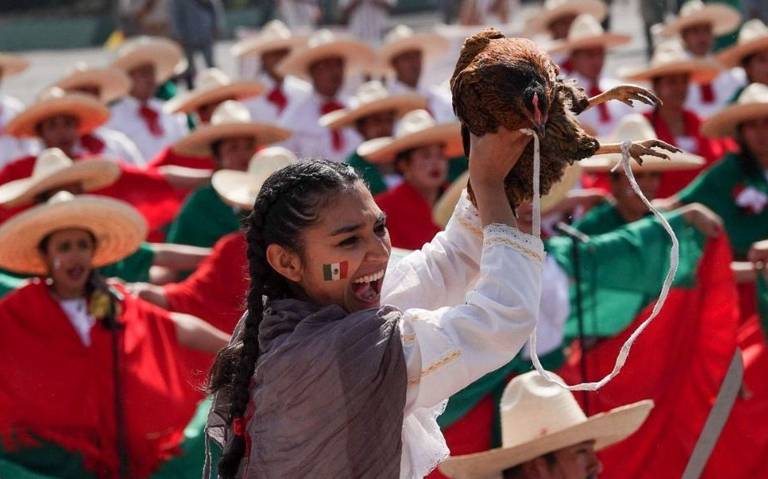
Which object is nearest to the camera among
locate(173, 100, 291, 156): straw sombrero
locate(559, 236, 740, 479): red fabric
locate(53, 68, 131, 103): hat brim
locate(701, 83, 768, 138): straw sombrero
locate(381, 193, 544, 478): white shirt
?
locate(381, 193, 544, 478): white shirt

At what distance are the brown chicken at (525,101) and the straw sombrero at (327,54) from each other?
749 centimetres

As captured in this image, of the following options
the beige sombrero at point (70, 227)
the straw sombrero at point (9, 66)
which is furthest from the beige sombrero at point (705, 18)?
the beige sombrero at point (70, 227)

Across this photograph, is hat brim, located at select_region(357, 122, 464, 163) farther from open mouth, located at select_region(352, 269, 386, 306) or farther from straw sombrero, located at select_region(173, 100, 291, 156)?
open mouth, located at select_region(352, 269, 386, 306)

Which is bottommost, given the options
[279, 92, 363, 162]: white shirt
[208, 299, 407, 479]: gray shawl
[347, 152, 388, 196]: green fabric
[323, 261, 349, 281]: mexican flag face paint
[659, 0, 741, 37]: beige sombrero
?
[279, 92, 363, 162]: white shirt

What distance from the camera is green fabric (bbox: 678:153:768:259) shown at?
675 cm

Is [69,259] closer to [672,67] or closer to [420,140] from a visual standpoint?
[420,140]

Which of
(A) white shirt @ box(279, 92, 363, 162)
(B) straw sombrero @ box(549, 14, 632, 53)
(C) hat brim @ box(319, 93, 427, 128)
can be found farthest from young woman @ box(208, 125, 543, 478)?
(B) straw sombrero @ box(549, 14, 632, 53)

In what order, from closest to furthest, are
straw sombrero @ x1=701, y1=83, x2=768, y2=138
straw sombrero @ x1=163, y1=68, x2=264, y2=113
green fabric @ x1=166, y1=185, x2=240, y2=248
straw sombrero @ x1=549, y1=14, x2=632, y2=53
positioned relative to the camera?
straw sombrero @ x1=701, y1=83, x2=768, y2=138 → green fabric @ x1=166, y1=185, x2=240, y2=248 → straw sombrero @ x1=163, y1=68, x2=264, y2=113 → straw sombrero @ x1=549, y1=14, x2=632, y2=53

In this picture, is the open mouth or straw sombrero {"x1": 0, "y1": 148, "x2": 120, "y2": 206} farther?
straw sombrero {"x1": 0, "y1": 148, "x2": 120, "y2": 206}

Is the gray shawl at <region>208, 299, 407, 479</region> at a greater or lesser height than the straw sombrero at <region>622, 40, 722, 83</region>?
greater

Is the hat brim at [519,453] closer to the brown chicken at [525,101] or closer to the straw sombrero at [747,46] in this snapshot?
the brown chicken at [525,101]

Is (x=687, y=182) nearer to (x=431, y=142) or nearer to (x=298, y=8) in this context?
(x=431, y=142)

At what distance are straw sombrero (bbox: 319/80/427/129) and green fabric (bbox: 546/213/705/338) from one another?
285 cm

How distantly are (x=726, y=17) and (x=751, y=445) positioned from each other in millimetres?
5636
